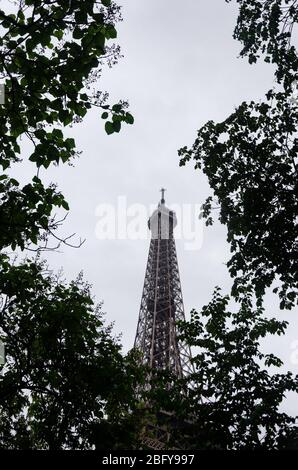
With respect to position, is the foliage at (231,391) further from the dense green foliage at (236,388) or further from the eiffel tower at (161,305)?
the eiffel tower at (161,305)

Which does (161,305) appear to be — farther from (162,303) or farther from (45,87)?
(45,87)

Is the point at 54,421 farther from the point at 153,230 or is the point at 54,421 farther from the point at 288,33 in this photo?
the point at 153,230

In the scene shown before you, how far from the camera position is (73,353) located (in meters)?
9.09

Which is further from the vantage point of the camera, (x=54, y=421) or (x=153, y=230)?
(x=153, y=230)

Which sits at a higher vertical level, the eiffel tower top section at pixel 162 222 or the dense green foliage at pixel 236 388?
the eiffel tower top section at pixel 162 222

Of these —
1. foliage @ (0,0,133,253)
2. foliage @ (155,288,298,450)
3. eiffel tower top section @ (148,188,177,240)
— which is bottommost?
foliage @ (155,288,298,450)

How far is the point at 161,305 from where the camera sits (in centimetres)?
5488

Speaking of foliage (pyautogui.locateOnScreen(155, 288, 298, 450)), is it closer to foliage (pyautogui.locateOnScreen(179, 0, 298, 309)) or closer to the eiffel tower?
foliage (pyautogui.locateOnScreen(179, 0, 298, 309))

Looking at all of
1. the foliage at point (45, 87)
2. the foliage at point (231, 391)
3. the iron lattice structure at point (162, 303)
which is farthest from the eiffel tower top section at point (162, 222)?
the foliage at point (45, 87)

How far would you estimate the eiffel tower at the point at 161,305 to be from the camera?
153 feet

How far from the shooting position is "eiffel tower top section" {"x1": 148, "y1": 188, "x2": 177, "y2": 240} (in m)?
67.2

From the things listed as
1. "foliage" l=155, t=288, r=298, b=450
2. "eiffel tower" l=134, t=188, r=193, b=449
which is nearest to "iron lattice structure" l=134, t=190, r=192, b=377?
"eiffel tower" l=134, t=188, r=193, b=449
